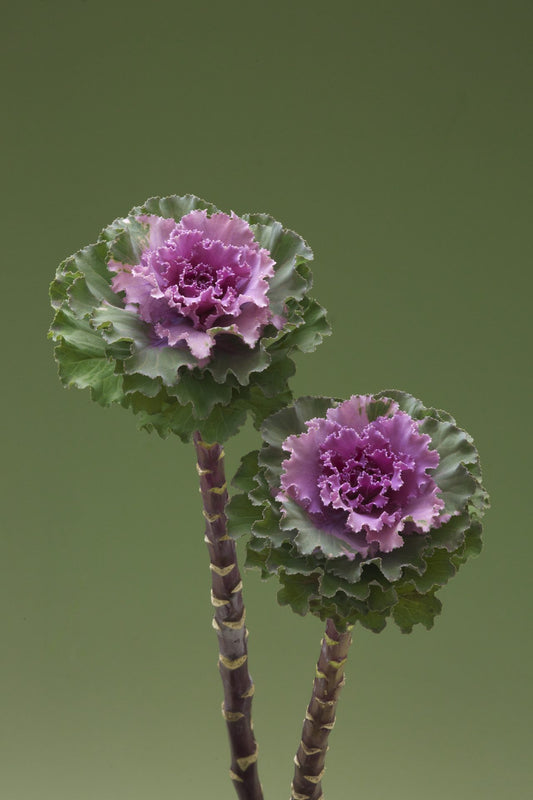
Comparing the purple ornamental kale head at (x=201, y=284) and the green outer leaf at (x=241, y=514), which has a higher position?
the purple ornamental kale head at (x=201, y=284)

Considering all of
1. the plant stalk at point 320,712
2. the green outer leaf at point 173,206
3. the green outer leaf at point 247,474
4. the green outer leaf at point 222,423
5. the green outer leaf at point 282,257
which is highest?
the green outer leaf at point 173,206

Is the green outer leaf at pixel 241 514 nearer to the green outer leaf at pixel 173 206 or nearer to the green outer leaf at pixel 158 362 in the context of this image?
the green outer leaf at pixel 158 362

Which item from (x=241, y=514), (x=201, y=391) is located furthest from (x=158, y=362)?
(x=241, y=514)

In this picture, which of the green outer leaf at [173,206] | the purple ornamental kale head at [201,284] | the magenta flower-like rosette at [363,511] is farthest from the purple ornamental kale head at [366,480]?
the green outer leaf at [173,206]

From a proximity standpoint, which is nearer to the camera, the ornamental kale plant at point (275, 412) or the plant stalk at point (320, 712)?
the ornamental kale plant at point (275, 412)

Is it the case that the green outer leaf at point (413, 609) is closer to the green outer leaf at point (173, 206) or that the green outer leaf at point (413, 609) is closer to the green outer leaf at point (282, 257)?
the green outer leaf at point (282, 257)

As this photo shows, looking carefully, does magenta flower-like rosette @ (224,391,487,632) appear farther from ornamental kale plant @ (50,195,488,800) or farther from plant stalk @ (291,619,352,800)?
plant stalk @ (291,619,352,800)

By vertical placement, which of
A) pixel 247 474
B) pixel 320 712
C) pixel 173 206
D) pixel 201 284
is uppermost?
pixel 173 206

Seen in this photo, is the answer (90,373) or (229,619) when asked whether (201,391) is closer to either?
(90,373)
